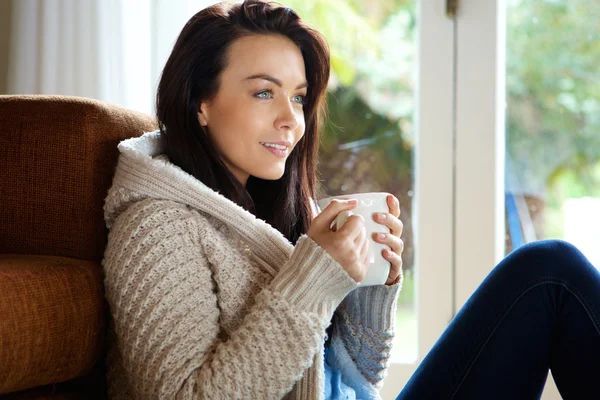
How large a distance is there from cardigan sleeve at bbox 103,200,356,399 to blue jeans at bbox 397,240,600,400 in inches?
8.8

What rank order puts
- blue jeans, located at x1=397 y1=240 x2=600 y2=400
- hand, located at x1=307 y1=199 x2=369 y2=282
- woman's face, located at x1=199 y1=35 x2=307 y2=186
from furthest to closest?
woman's face, located at x1=199 y1=35 x2=307 y2=186
blue jeans, located at x1=397 y1=240 x2=600 y2=400
hand, located at x1=307 y1=199 x2=369 y2=282

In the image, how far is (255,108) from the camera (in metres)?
1.31

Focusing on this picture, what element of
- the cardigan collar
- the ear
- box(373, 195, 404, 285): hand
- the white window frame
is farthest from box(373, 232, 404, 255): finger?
the white window frame

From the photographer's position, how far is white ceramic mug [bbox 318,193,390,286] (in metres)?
1.11

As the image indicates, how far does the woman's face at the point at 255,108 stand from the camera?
1314mm

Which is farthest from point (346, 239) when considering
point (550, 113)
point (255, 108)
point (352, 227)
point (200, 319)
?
point (550, 113)

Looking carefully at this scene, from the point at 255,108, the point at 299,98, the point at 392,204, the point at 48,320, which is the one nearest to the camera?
the point at 48,320

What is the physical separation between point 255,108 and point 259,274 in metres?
0.29

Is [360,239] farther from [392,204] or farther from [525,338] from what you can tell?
[525,338]

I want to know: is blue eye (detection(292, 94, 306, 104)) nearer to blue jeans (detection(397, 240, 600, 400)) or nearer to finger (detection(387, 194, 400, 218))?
finger (detection(387, 194, 400, 218))

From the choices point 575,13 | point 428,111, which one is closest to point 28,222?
point 428,111

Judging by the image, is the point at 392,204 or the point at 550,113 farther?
the point at 550,113

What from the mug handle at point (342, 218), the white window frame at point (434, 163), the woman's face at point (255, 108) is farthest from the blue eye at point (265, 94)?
the white window frame at point (434, 163)

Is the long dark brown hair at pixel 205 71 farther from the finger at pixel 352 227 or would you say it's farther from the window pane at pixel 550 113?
the window pane at pixel 550 113
